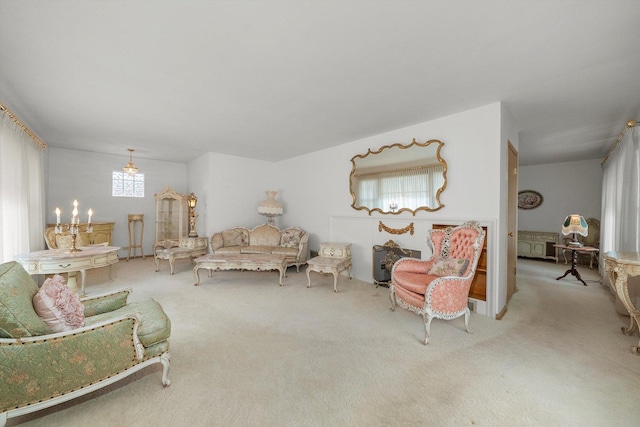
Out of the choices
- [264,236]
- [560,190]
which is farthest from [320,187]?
[560,190]

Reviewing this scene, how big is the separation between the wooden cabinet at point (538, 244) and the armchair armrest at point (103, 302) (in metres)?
9.18

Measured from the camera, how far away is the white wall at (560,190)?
6559 mm

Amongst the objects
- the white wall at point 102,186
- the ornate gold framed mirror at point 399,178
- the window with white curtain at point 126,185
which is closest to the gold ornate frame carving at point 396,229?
the ornate gold framed mirror at point 399,178

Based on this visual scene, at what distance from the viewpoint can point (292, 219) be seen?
6527 millimetres

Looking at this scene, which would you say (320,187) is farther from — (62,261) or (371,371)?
(62,261)

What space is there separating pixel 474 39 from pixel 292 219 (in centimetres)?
520

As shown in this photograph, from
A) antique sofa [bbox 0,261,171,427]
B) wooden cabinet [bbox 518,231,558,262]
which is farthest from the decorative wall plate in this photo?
antique sofa [bbox 0,261,171,427]

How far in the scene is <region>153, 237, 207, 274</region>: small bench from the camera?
5141 millimetres

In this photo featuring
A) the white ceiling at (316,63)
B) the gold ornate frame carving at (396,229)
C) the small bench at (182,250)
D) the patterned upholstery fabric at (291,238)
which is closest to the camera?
the white ceiling at (316,63)

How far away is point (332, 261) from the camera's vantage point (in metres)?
4.38

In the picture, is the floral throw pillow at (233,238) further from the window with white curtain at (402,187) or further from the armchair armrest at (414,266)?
the armchair armrest at (414,266)

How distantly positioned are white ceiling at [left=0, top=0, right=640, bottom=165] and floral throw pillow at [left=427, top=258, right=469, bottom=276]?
2.02 m

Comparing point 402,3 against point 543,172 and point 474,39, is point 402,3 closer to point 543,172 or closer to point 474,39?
point 474,39

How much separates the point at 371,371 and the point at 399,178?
3068mm
